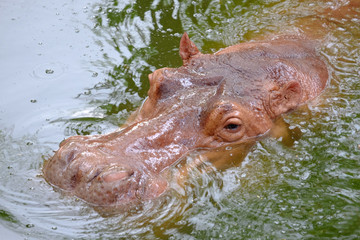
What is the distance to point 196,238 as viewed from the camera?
454cm

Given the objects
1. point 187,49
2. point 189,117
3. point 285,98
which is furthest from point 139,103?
point 285,98

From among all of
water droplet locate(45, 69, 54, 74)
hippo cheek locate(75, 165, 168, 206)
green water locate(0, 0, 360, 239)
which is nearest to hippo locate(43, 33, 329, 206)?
hippo cheek locate(75, 165, 168, 206)

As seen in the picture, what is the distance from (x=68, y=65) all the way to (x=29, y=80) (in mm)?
605

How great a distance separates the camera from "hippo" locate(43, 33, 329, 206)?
4.32m

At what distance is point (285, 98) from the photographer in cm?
577

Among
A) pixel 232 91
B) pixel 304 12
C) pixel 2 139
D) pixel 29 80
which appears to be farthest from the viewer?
pixel 304 12

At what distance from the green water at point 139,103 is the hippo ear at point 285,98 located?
135 millimetres

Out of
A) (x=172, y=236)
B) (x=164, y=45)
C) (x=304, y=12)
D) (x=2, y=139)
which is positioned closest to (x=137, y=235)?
(x=172, y=236)

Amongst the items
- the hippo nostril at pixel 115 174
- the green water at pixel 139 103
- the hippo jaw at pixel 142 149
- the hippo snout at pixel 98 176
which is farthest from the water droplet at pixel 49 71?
the hippo nostril at pixel 115 174

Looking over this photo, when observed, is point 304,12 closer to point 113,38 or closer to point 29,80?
point 113,38

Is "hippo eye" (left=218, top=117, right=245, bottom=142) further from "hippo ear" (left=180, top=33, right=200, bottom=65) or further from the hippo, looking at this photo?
"hippo ear" (left=180, top=33, right=200, bottom=65)

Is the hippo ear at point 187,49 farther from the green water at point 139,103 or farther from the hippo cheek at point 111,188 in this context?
the hippo cheek at point 111,188

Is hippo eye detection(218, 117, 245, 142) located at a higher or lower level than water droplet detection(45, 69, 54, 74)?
lower

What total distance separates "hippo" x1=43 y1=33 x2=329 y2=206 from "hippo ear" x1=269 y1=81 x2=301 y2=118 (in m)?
0.01
